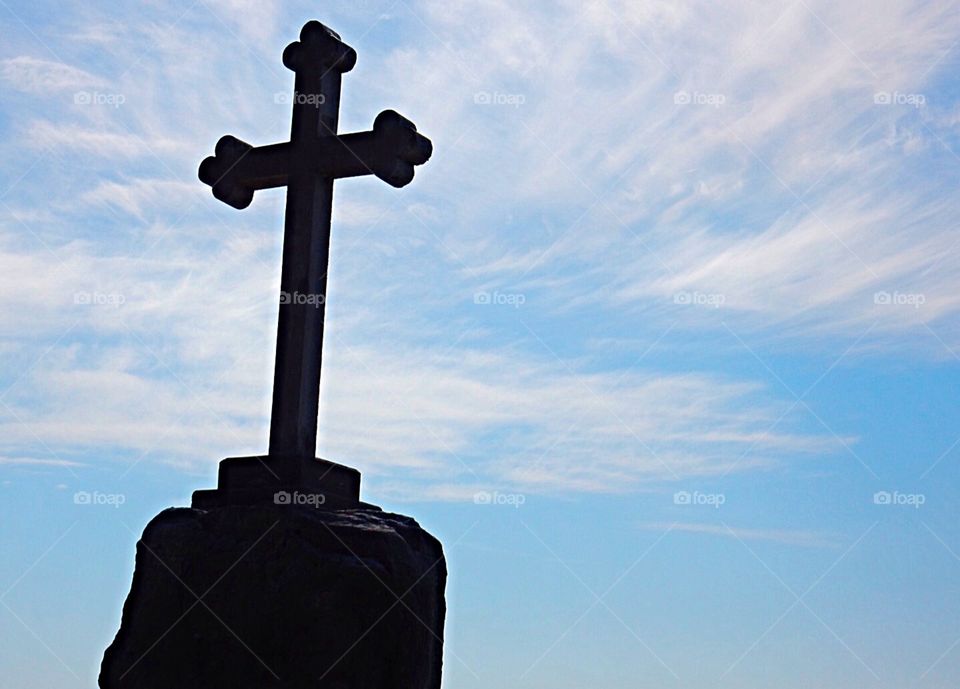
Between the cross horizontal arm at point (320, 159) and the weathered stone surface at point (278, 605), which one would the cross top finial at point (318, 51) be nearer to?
the cross horizontal arm at point (320, 159)

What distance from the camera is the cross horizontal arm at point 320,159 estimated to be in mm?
5316

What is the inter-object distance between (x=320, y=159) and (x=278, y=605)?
2145mm

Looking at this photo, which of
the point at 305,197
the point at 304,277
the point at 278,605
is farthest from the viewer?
the point at 305,197

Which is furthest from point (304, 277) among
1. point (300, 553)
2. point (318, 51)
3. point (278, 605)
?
point (278, 605)

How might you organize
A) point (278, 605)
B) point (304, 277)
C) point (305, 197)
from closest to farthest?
point (278, 605), point (304, 277), point (305, 197)

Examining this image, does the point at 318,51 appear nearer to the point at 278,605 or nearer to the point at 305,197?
the point at 305,197

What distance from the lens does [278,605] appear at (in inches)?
181

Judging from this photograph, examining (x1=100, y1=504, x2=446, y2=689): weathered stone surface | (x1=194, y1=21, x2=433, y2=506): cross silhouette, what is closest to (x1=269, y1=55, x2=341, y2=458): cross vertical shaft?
(x1=194, y1=21, x2=433, y2=506): cross silhouette

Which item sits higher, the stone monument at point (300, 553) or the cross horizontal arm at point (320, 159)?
the cross horizontal arm at point (320, 159)

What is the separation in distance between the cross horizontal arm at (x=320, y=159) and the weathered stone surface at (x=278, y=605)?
1624mm

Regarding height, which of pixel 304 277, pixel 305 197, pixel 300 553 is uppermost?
pixel 305 197

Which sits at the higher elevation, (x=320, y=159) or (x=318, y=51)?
(x=318, y=51)

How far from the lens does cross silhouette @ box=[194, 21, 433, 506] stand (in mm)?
5066

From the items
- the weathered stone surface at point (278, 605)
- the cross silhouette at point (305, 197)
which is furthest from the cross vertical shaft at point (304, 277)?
the weathered stone surface at point (278, 605)
